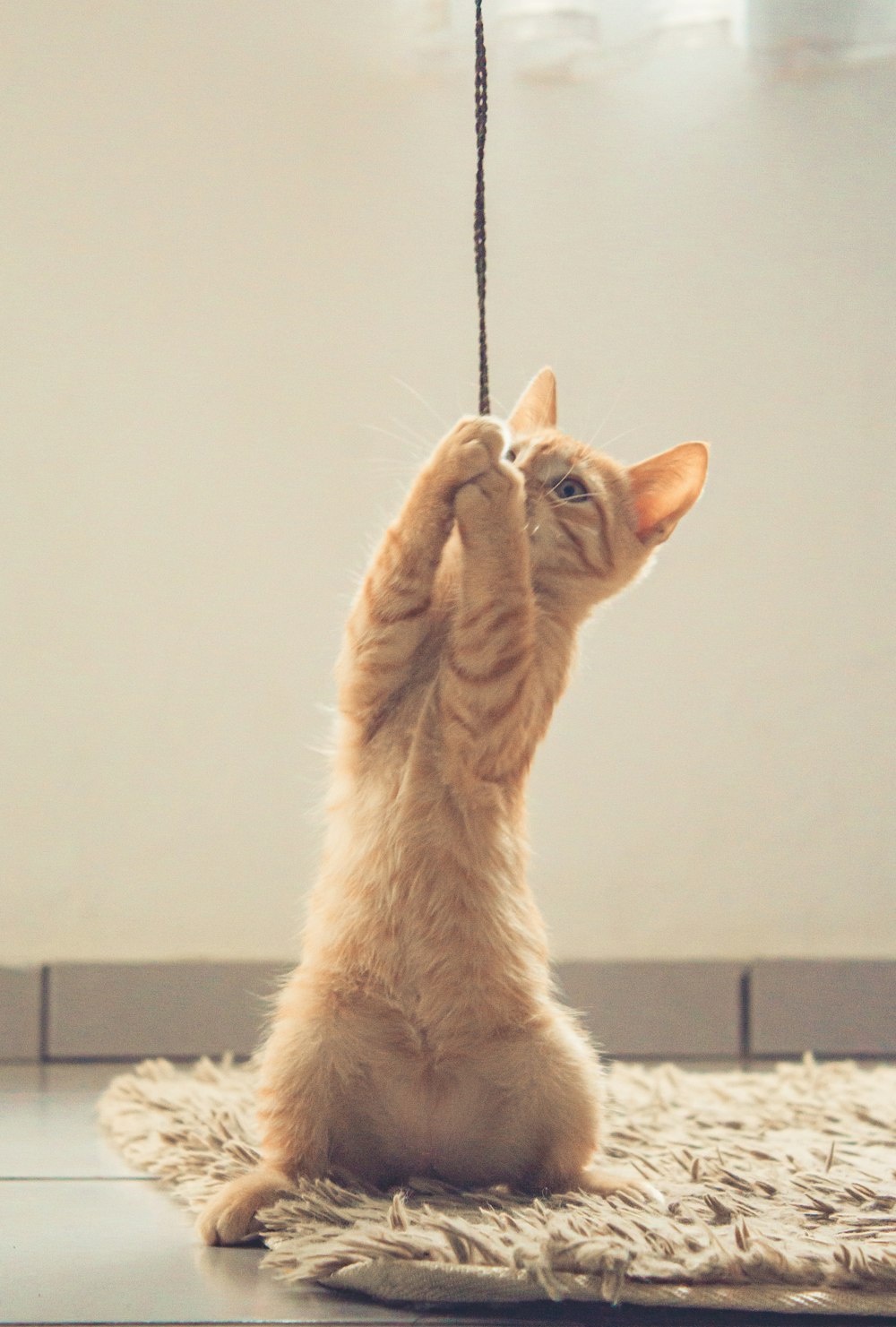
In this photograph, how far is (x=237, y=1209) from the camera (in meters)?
1.01

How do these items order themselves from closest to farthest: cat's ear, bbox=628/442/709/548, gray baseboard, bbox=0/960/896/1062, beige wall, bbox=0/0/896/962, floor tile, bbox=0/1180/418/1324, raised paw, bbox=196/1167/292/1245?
floor tile, bbox=0/1180/418/1324 → raised paw, bbox=196/1167/292/1245 → cat's ear, bbox=628/442/709/548 → gray baseboard, bbox=0/960/896/1062 → beige wall, bbox=0/0/896/962

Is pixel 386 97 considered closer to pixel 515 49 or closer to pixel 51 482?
pixel 515 49

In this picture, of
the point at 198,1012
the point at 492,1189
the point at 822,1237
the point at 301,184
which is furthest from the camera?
the point at 301,184

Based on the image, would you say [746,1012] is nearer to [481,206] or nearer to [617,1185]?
[617,1185]

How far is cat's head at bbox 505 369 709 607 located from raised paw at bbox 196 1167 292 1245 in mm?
568

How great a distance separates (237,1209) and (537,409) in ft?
2.67

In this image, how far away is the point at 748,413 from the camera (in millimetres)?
2268

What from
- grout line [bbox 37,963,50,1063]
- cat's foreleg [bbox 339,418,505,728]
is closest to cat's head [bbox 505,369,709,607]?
cat's foreleg [bbox 339,418,505,728]

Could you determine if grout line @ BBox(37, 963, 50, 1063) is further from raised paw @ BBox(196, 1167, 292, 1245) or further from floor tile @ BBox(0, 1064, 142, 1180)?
raised paw @ BBox(196, 1167, 292, 1245)

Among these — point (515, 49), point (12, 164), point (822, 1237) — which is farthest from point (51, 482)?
point (822, 1237)

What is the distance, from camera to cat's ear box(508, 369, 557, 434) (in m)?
1.34

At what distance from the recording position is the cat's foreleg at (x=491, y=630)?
1076 millimetres

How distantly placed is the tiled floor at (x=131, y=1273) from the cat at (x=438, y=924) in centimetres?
7

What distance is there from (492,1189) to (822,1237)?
10.6 inches
